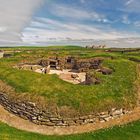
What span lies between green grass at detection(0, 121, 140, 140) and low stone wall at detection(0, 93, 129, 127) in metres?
1.70

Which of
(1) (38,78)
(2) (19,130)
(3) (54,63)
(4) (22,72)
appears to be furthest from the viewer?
(3) (54,63)

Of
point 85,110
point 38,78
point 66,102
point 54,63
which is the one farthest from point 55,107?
point 54,63

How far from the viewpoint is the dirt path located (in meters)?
27.3

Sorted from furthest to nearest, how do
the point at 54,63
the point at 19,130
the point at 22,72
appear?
the point at 54,63 → the point at 22,72 → the point at 19,130

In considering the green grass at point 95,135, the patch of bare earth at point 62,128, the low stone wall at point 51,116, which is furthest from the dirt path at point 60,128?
the green grass at point 95,135

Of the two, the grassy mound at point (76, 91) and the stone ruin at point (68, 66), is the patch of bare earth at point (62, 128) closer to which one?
the grassy mound at point (76, 91)

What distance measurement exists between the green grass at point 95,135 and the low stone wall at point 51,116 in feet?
5.56

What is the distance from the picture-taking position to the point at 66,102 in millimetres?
28891

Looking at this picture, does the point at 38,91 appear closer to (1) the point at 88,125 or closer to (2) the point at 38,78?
(2) the point at 38,78

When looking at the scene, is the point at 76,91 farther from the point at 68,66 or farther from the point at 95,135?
the point at 68,66

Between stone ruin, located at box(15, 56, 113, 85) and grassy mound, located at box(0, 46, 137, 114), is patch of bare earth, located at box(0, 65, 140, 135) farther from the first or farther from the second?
stone ruin, located at box(15, 56, 113, 85)

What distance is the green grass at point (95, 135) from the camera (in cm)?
2586

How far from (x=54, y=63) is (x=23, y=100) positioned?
110 feet

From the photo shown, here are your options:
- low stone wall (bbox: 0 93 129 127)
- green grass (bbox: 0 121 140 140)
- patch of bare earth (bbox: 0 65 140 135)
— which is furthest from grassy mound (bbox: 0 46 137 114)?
green grass (bbox: 0 121 140 140)
